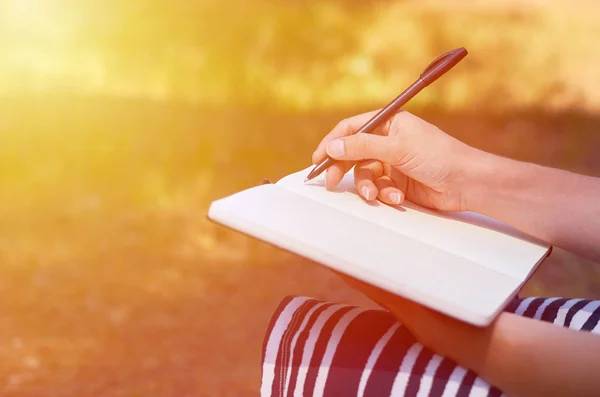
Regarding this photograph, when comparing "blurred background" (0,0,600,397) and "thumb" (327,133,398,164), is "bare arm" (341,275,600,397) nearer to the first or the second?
"thumb" (327,133,398,164)

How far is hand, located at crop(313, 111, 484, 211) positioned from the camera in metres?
0.75

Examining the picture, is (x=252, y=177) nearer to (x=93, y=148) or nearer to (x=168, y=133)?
(x=168, y=133)

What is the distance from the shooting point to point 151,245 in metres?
2.16

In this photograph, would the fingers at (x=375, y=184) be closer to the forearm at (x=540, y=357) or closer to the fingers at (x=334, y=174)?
the fingers at (x=334, y=174)

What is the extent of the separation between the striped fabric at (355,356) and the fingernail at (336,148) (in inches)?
6.8

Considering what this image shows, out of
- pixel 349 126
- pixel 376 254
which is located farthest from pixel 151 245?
pixel 376 254

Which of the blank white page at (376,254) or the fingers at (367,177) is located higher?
the fingers at (367,177)

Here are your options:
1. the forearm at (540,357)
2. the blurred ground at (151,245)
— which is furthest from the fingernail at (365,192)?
the blurred ground at (151,245)

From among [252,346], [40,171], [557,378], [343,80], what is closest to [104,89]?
[40,171]

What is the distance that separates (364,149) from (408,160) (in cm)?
5

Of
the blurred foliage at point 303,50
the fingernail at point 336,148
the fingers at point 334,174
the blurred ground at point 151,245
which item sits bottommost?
the blurred ground at point 151,245

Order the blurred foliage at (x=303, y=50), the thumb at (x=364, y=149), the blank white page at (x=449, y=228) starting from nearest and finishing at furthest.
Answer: the blank white page at (x=449, y=228)
the thumb at (x=364, y=149)
the blurred foliage at (x=303, y=50)

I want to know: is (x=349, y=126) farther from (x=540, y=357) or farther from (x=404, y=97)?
(x=540, y=357)

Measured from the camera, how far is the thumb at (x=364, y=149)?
0.75m
